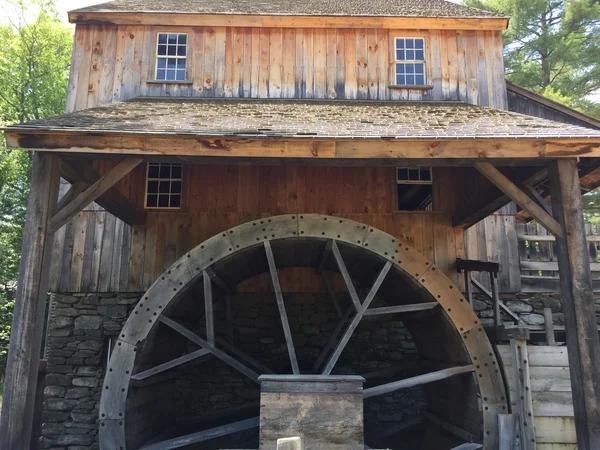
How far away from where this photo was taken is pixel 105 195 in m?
5.43

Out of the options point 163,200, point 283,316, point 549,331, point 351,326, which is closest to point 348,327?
point 351,326

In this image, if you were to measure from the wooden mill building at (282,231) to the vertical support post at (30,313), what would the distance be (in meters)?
0.02

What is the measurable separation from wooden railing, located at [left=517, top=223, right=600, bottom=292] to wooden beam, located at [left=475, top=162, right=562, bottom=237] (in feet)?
9.27

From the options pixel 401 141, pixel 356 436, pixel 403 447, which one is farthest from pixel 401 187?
pixel 356 436

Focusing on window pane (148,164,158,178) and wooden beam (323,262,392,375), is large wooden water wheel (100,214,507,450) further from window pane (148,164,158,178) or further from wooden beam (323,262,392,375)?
window pane (148,164,158,178)

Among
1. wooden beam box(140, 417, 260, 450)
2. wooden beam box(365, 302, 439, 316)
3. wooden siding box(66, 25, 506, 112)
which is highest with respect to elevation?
wooden siding box(66, 25, 506, 112)

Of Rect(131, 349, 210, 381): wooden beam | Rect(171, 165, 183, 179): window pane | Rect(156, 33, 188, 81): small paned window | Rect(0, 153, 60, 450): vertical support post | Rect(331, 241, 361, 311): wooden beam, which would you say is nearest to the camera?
Rect(0, 153, 60, 450): vertical support post

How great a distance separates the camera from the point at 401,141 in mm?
4492

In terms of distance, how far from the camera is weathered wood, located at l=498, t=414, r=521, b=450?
4.69 meters

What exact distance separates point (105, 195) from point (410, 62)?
5127 millimetres

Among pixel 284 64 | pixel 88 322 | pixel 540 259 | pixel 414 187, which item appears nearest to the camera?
pixel 88 322

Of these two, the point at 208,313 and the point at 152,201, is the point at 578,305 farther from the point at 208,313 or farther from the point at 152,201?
the point at 152,201

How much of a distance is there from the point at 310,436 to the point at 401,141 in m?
2.93

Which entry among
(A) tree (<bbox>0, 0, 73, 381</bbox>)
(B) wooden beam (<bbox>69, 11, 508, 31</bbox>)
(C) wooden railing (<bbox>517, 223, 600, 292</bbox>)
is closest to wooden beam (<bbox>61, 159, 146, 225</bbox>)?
(B) wooden beam (<bbox>69, 11, 508, 31</bbox>)
